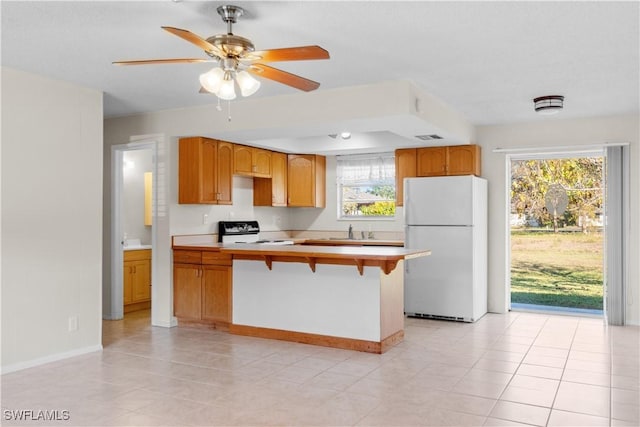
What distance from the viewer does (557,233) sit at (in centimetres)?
668

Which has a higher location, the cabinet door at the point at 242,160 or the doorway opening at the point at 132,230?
the cabinet door at the point at 242,160

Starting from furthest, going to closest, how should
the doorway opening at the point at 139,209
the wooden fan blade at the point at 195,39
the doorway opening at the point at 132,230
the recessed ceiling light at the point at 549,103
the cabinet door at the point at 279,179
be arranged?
the cabinet door at the point at 279,179 → the doorway opening at the point at 139,209 → the doorway opening at the point at 132,230 → the recessed ceiling light at the point at 549,103 → the wooden fan blade at the point at 195,39

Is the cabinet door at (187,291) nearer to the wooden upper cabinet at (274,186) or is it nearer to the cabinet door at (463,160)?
the wooden upper cabinet at (274,186)

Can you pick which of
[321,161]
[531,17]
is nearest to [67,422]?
[531,17]

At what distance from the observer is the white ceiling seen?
2.86 meters

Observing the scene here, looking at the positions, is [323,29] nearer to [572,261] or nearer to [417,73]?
[417,73]

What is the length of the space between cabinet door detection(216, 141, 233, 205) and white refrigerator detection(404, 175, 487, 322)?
2.11m

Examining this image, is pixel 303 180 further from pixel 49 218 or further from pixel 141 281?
pixel 49 218

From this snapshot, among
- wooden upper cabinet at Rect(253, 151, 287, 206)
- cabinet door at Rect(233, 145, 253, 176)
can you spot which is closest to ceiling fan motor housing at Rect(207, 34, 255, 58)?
cabinet door at Rect(233, 145, 253, 176)

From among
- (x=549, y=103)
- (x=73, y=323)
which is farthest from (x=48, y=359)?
(x=549, y=103)

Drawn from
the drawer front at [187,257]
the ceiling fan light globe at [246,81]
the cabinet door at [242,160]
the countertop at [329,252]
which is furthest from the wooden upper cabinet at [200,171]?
the ceiling fan light globe at [246,81]

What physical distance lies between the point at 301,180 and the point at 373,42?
4043 millimetres

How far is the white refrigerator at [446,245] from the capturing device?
590 cm

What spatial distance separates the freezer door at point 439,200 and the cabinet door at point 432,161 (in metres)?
0.40
